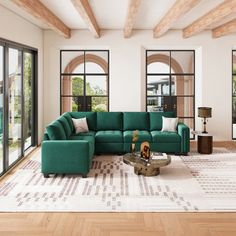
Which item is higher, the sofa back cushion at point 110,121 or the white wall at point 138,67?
the white wall at point 138,67

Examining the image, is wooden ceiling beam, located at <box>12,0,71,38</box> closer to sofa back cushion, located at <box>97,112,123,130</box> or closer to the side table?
sofa back cushion, located at <box>97,112,123,130</box>

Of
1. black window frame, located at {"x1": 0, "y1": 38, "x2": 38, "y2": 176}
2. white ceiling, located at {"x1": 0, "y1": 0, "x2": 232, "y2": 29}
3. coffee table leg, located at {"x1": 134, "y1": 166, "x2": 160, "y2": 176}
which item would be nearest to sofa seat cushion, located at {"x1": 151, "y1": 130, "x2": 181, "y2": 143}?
coffee table leg, located at {"x1": 134, "y1": 166, "x2": 160, "y2": 176}

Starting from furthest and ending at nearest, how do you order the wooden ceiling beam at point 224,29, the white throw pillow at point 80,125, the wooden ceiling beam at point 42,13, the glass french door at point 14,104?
the white throw pillow at point 80,125, the wooden ceiling beam at point 224,29, the glass french door at point 14,104, the wooden ceiling beam at point 42,13

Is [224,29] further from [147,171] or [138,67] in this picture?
[147,171]

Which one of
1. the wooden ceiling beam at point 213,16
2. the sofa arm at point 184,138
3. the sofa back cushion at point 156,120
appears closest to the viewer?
the wooden ceiling beam at point 213,16

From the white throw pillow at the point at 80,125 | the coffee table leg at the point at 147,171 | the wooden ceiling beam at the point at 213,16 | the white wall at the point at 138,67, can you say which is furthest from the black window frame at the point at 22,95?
the wooden ceiling beam at the point at 213,16

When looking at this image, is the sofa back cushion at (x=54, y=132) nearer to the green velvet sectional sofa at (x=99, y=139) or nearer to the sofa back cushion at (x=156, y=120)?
the green velvet sectional sofa at (x=99, y=139)

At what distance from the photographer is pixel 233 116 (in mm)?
8883

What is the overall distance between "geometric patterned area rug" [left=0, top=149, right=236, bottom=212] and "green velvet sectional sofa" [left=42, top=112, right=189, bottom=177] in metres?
0.28

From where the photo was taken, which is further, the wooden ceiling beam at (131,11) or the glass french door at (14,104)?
the glass french door at (14,104)

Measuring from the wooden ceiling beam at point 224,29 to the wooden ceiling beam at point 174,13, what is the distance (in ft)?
4.75

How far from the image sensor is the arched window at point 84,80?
8.92m

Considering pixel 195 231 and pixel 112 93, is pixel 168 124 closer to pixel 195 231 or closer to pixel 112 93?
pixel 112 93

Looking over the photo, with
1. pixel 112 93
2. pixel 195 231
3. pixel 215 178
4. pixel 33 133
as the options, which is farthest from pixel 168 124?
pixel 195 231
